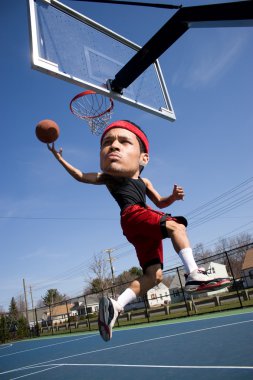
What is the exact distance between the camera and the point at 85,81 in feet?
14.6

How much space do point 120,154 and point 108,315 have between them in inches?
54.4

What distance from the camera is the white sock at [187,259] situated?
8.18 ft

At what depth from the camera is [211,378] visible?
4.62 meters

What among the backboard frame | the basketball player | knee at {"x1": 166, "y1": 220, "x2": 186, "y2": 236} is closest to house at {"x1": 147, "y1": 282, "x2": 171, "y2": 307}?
the backboard frame

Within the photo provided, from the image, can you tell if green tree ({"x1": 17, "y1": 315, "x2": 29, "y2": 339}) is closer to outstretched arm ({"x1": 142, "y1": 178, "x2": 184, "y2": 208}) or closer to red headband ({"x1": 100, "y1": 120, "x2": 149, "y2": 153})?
outstretched arm ({"x1": 142, "y1": 178, "x2": 184, "y2": 208})

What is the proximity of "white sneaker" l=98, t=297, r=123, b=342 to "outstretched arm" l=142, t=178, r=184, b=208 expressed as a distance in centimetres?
115

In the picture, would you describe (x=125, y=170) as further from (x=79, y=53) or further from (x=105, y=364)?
(x=105, y=364)

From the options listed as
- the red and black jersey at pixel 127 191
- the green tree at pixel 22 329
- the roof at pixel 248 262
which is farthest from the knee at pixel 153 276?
the roof at pixel 248 262

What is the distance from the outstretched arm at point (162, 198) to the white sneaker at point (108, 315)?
1.15 m

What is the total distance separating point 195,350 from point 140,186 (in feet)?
17.0

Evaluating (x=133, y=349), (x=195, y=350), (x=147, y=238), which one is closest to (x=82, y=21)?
(x=147, y=238)

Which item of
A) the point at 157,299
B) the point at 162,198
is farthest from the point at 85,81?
the point at 157,299

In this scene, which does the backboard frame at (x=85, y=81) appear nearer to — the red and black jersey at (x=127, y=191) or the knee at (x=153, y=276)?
the red and black jersey at (x=127, y=191)

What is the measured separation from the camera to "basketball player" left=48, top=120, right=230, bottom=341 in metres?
2.55
